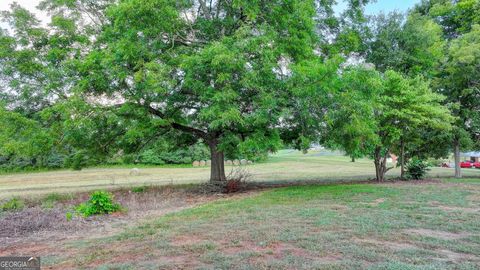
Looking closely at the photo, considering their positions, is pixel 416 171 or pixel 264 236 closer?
pixel 264 236

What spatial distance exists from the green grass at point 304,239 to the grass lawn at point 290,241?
0.5 inches

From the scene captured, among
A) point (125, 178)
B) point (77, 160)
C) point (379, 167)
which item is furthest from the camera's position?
point (125, 178)

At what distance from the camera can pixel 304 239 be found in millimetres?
5289

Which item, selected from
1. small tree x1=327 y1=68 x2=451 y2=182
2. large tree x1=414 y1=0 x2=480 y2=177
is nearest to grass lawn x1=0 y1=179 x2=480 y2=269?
small tree x1=327 y1=68 x2=451 y2=182

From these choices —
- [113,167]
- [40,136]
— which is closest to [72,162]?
[40,136]

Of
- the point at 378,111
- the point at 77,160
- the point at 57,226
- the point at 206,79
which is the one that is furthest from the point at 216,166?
the point at 57,226

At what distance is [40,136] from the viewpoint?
11.3m

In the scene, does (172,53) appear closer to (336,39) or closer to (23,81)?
(23,81)

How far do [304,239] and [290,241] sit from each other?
24 centimetres

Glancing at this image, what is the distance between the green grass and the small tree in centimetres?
276

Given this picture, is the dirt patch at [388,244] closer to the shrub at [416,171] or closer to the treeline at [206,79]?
the treeline at [206,79]

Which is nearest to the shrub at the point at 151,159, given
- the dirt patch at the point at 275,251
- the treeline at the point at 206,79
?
the treeline at the point at 206,79

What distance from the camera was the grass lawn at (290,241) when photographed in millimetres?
4234

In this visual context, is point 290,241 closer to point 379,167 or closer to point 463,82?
point 379,167
